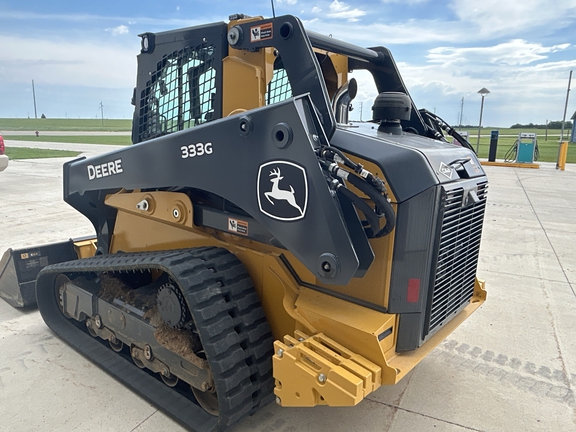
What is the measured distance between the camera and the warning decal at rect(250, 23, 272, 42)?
2.60 m

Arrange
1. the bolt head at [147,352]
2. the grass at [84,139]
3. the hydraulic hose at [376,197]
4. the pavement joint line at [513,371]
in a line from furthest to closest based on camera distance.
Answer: the grass at [84,139]
the pavement joint line at [513,371]
the bolt head at [147,352]
the hydraulic hose at [376,197]

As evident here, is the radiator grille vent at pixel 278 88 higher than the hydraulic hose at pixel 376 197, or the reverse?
the radiator grille vent at pixel 278 88

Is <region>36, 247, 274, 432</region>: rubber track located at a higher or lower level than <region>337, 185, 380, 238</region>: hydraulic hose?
lower

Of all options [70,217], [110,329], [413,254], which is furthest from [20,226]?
[413,254]

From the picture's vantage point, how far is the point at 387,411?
9.58 feet

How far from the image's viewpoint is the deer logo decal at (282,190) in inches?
86.2

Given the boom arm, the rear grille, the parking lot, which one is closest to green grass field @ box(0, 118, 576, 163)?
the parking lot

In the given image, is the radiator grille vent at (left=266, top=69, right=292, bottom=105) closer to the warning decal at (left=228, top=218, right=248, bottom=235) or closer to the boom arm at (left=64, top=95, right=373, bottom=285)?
the boom arm at (left=64, top=95, right=373, bottom=285)

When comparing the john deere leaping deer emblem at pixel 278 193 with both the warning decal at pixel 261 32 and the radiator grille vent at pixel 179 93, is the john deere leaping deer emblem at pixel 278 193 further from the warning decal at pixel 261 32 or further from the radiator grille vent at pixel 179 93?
the radiator grille vent at pixel 179 93

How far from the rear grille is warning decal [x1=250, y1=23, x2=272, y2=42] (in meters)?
1.33

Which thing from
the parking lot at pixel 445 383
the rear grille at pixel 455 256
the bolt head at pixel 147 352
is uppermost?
the rear grille at pixel 455 256

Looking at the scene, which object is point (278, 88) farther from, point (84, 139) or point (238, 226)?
point (84, 139)

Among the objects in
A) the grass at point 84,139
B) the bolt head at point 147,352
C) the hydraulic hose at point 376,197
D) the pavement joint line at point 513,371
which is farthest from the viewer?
the grass at point 84,139

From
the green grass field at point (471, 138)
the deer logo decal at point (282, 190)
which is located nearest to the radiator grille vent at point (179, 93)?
the deer logo decal at point (282, 190)
